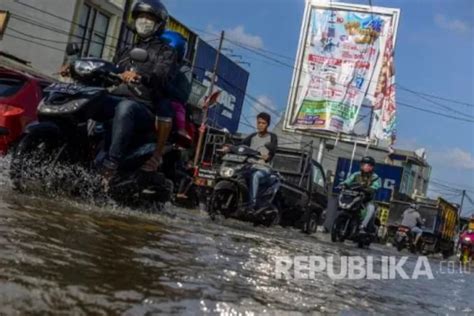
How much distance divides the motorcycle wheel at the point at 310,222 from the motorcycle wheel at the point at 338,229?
355 centimetres

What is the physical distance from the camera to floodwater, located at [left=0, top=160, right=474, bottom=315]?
1808 millimetres

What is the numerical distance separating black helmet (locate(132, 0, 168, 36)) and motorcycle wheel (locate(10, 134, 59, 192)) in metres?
1.27

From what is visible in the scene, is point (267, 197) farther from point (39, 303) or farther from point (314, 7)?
point (314, 7)

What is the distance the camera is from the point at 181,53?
17.1 ft

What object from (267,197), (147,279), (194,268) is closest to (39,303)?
(147,279)

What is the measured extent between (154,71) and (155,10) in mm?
561

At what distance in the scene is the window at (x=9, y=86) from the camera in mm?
7020

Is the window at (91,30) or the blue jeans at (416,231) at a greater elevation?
the window at (91,30)

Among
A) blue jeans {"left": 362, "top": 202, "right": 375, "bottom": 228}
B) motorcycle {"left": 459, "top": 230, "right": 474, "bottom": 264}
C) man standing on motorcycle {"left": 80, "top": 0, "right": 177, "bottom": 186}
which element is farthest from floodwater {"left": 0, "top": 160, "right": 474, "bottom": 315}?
motorcycle {"left": 459, "top": 230, "right": 474, "bottom": 264}

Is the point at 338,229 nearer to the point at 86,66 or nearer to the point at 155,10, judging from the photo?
the point at 155,10

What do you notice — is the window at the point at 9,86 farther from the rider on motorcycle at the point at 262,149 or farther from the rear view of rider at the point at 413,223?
the rear view of rider at the point at 413,223

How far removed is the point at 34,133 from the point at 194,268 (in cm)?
241

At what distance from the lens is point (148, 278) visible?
Answer: 7.31 feet

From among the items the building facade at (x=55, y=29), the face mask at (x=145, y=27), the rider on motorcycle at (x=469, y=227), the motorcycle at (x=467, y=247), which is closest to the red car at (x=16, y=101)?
the face mask at (x=145, y=27)
